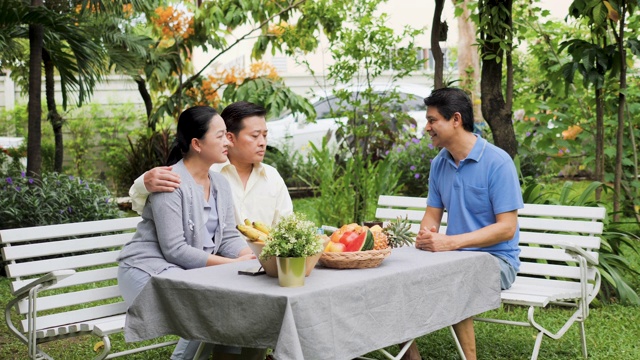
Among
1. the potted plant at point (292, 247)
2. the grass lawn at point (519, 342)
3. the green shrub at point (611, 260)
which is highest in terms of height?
the potted plant at point (292, 247)

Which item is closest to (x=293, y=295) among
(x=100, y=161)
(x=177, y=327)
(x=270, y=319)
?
(x=270, y=319)

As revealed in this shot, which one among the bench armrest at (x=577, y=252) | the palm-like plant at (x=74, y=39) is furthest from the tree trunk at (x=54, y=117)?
the bench armrest at (x=577, y=252)

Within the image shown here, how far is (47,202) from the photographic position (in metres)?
8.27

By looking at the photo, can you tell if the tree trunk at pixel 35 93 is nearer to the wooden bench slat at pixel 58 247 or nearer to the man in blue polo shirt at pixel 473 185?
the wooden bench slat at pixel 58 247

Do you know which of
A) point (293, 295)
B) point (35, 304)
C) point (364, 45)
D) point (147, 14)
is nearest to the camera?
point (293, 295)

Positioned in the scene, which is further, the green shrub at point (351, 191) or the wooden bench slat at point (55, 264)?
the green shrub at point (351, 191)

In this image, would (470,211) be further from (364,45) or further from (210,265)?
(364,45)

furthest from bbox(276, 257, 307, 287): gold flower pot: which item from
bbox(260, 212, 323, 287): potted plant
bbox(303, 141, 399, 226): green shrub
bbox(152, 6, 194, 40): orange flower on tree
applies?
bbox(152, 6, 194, 40): orange flower on tree

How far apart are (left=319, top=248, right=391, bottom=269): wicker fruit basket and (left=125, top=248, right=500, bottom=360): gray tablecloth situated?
3 centimetres

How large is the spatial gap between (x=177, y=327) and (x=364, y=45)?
20.2 ft

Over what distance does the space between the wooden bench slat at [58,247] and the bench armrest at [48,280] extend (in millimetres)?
227

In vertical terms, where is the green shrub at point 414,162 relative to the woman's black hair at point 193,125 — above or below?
below

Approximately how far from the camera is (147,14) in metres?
11.6

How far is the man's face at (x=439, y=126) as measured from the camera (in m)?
4.50
